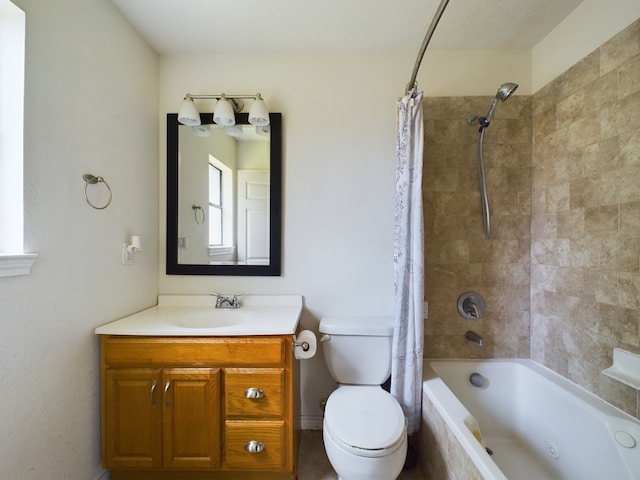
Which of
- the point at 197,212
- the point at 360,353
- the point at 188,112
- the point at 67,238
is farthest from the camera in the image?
the point at 197,212

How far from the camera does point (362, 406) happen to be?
1242 mm

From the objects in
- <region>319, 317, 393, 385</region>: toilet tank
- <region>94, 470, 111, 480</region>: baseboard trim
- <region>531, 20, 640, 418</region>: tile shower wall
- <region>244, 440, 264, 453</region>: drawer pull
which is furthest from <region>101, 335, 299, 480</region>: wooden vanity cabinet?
<region>531, 20, 640, 418</region>: tile shower wall

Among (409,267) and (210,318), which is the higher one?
(409,267)

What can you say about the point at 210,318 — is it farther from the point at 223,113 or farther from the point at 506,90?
the point at 506,90

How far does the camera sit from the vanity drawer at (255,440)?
1190mm

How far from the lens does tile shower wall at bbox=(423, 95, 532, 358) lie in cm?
158

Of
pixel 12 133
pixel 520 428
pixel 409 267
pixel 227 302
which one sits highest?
pixel 12 133

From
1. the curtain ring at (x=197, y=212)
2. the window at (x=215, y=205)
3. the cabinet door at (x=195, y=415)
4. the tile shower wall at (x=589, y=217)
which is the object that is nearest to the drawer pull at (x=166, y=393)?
the cabinet door at (x=195, y=415)

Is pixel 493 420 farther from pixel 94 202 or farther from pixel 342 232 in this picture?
pixel 94 202

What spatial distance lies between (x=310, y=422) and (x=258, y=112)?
78.9 inches

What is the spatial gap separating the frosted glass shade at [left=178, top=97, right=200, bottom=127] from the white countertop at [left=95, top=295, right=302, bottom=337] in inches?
44.3

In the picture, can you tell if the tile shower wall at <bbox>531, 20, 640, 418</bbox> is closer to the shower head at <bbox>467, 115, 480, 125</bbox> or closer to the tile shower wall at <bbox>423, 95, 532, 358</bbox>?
the tile shower wall at <bbox>423, 95, 532, 358</bbox>

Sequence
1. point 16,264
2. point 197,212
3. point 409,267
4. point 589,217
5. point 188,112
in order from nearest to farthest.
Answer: point 16,264 < point 589,217 < point 409,267 < point 188,112 < point 197,212

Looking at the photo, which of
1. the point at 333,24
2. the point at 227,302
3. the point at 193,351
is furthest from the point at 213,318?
the point at 333,24
